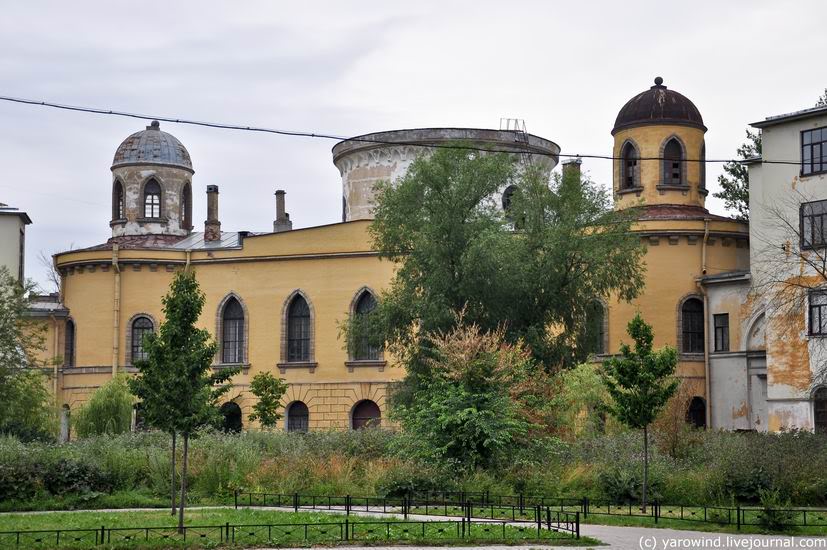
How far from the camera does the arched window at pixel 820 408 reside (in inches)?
1688

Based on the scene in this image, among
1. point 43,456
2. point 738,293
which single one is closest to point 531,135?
point 738,293

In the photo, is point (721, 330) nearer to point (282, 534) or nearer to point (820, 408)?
point (820, 408)

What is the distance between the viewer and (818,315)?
141ft

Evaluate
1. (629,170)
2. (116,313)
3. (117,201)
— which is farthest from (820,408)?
(117,201)

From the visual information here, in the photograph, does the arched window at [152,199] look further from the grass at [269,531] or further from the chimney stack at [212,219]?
the grass at [269,531]

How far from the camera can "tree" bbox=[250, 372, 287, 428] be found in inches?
1939

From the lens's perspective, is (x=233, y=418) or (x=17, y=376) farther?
(x=233, y=418)

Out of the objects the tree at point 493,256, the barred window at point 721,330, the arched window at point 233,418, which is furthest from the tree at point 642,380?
the arched window at point 233,418

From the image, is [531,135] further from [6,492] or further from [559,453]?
[6,492]

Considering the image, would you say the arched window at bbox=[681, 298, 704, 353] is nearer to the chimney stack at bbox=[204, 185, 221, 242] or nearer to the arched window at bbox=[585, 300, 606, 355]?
the arched window at bbox=[585, 300, 606, 355]

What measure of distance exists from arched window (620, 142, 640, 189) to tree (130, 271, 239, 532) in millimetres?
28345

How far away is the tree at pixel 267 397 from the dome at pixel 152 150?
12292mm

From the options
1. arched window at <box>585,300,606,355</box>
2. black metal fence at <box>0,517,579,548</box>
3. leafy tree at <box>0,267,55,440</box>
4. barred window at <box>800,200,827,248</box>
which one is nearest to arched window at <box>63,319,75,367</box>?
leafy tree at <box>0,267,55,440</box>

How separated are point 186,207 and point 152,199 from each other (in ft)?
6.00
